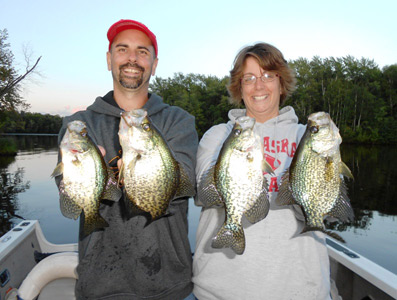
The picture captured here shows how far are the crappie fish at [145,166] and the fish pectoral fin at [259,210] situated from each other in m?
0.73

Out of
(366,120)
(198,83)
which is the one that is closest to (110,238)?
(366,120)

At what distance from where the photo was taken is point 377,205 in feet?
51.0

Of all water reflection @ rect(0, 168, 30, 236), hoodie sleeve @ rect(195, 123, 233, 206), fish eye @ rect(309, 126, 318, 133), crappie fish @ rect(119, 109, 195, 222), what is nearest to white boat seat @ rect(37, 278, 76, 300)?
crappie fish @ rect(119, 109, 195, 222)

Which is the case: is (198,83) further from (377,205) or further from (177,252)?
(177,252)

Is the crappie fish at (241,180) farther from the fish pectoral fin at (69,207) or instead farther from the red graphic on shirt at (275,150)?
the fish pectoral fin at (69,207)

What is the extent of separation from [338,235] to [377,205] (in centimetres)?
584

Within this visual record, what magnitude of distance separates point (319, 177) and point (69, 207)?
86.0 inches

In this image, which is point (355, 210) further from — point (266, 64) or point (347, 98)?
point (347, 98)

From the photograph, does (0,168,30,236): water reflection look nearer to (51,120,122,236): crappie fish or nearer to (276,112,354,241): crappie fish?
(51,120,122,236): crappie fish

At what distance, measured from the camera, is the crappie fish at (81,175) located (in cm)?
238

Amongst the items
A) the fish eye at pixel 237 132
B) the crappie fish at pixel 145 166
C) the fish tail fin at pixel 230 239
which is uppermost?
the fish eye at pixel 237 132

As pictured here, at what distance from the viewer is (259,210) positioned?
246 centimetres

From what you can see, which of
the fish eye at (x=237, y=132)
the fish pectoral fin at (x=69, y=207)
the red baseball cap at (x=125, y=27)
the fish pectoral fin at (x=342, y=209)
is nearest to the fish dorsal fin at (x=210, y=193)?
the fish eye at (x=237, y=132)

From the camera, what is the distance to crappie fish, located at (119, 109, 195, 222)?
2.33 metres
